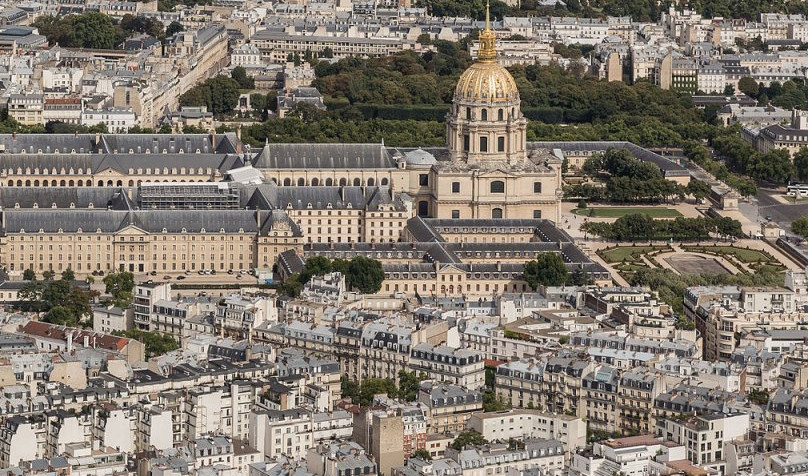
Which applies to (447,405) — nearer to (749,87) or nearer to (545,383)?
(545,383)

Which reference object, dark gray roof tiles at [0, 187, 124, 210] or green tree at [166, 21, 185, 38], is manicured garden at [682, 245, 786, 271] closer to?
dark gray roof tiles at [0, 187, 124, 210]

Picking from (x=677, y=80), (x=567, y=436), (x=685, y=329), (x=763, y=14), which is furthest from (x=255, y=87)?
(x=567, y=436)

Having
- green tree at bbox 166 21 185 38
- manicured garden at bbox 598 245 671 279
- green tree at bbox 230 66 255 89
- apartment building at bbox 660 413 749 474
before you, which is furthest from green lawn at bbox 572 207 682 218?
green tree at bbox 166 21 185 38

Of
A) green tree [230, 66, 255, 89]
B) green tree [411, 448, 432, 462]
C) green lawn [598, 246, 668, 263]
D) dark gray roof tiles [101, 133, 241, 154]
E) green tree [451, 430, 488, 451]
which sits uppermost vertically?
green tree [230, 66, 255, 89]

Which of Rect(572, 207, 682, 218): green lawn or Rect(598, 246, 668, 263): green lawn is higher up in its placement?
Rect(572, 207, 682, 218): green lawn

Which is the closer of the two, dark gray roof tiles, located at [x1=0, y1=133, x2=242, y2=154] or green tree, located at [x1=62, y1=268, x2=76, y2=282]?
green tree, located at [x1=62, y1=268, x2=76, y2=282]

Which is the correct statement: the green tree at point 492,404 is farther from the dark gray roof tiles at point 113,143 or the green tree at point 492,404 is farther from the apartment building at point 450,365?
the dark gray roof tiles at point 113,143

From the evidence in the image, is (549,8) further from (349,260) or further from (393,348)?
(393,348)
